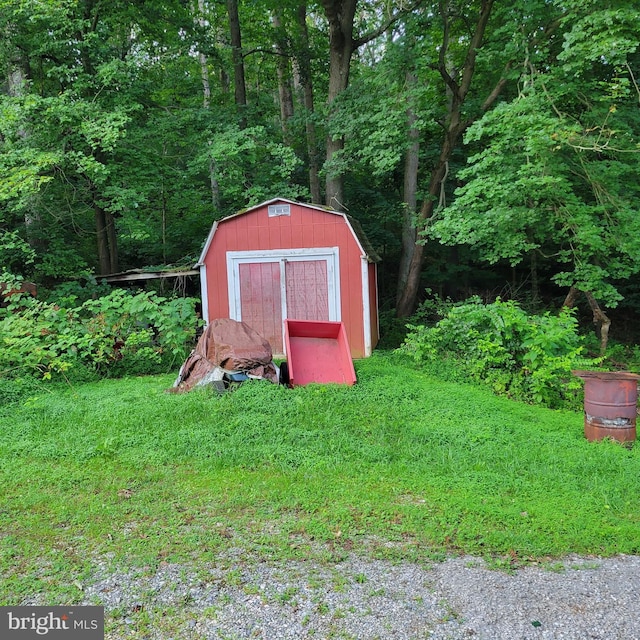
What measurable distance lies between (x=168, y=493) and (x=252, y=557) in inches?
41.5

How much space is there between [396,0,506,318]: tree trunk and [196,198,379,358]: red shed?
7.87 feet

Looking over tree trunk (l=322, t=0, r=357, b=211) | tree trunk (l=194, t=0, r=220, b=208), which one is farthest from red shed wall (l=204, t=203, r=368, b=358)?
tree trunk (l=322, t=0, r=357, b=211)

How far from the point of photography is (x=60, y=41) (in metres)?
8.41

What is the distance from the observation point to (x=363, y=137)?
31.3 feet

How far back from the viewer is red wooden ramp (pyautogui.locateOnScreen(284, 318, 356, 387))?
6051 mm

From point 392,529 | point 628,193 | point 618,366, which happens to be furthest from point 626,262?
point 392,529

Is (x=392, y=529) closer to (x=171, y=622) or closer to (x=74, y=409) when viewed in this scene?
(x=171, y=622)

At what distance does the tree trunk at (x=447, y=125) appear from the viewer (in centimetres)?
902

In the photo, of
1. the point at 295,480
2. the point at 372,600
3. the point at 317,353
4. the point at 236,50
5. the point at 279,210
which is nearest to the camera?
the point at 372,600

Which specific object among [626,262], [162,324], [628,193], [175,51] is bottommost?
[162,324]

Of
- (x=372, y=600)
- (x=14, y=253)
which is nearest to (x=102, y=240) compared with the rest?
(x=14, y=253)

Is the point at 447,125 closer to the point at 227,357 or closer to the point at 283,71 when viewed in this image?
the point at 283,71

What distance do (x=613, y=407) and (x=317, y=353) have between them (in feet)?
11.5

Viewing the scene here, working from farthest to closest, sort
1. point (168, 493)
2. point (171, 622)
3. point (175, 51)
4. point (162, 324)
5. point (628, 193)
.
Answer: point (175, 51), point (628, 193), point (162, 324), point (168, 493), point (171, 622)
